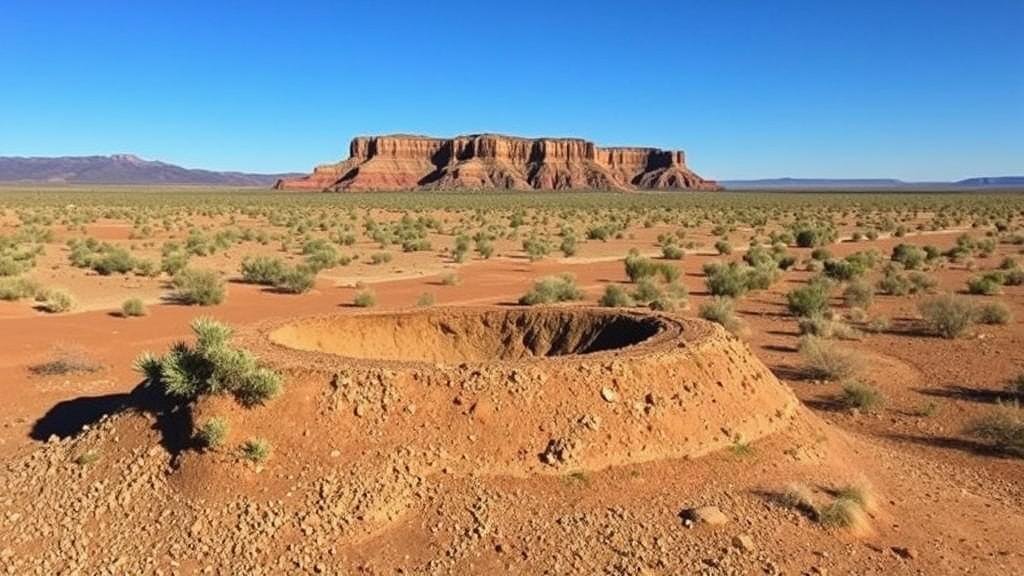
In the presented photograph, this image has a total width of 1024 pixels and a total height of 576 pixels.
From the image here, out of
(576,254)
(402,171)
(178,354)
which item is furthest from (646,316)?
(402,171)

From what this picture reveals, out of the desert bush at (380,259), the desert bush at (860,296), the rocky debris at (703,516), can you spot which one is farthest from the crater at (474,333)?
the desert bush at (380,259)

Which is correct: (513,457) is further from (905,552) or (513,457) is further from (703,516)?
(905,552)

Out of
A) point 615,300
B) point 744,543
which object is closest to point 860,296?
point 615,300

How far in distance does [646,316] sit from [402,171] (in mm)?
166684

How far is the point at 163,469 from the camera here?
7895 millimetres

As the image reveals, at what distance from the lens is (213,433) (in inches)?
306

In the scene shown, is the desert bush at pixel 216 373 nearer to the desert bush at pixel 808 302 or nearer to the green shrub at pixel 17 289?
the desert bush at pixel 808 302

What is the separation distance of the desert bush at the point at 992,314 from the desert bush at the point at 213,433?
642 inches

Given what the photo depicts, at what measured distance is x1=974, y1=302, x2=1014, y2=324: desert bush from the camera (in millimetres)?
18781

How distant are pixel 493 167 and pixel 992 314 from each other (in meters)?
153

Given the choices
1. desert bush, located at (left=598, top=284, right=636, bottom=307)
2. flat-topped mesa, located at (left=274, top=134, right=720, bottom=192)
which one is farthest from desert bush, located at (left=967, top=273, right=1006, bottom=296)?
flat-topped mesa, located at (left=274, top=134, right=720, bottom=192)

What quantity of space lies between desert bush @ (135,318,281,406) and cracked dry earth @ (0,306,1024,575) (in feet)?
0.52

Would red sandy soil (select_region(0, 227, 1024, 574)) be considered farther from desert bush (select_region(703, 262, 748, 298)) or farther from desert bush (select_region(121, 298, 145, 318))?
desert bush (select_region(703, 262, 748, 298))

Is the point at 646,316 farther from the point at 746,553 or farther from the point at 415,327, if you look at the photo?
the point at 746,553
